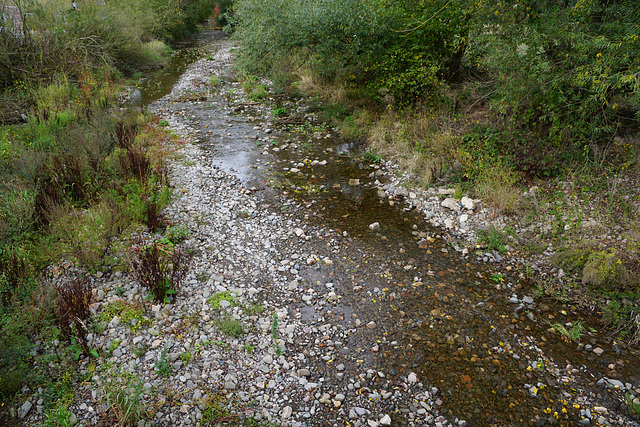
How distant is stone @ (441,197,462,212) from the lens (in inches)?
312

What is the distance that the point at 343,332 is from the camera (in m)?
5.30

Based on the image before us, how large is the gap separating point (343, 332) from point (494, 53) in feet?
20.1

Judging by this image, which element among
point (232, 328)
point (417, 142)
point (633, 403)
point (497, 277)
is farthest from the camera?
point (417, 142)

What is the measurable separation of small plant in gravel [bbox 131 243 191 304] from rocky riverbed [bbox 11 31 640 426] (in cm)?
18

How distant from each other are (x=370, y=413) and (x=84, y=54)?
16776 mm

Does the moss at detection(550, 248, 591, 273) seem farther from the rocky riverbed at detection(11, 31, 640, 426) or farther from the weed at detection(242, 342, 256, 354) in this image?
the weed at detection(242, 342, 256, 354)

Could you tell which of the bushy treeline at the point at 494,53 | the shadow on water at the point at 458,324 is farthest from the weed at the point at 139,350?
the bushy treeline at the point at 494,53

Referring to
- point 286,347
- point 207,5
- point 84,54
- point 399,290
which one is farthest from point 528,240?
point 207,5

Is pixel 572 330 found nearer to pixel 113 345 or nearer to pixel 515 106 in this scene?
pixel 515 106

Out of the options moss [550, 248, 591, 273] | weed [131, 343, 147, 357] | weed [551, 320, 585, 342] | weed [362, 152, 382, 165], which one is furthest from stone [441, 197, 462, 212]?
weed [131, 343, 147, 357]

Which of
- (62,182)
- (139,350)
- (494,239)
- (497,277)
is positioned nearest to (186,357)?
(139,350)

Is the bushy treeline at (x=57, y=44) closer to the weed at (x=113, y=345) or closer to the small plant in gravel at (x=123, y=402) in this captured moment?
the weed at (x=113, y=345)

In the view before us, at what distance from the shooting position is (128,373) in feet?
14.3

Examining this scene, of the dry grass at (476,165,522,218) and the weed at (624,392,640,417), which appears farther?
the dry grass at (476,165,522,218)
